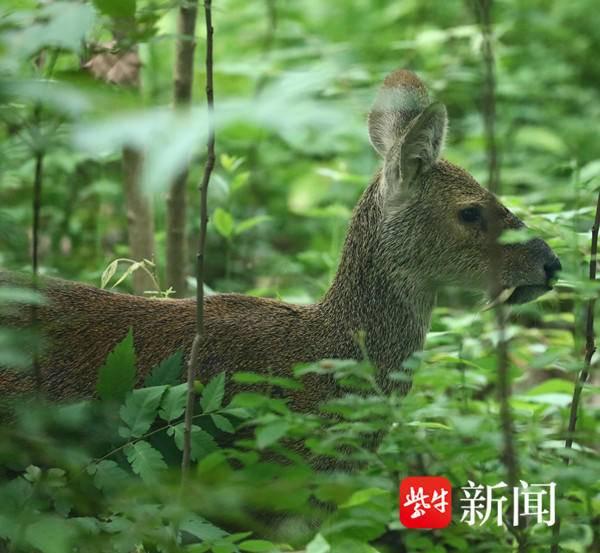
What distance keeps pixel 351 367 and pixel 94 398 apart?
5.02 feet

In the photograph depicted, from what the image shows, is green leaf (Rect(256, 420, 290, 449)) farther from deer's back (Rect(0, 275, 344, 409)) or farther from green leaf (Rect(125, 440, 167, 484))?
deer's back (Rect(0, 275, 344, 409))

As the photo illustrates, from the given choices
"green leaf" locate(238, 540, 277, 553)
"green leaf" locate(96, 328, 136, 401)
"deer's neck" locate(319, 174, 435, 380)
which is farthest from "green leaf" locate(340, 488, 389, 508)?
"deer's neck" locate(319, 174, 435, 380)

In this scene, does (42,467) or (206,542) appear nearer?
(206,542)

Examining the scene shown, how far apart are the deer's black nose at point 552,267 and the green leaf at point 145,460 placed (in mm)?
2138

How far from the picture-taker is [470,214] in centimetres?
450

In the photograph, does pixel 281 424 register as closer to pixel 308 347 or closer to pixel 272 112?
pixel 272 112

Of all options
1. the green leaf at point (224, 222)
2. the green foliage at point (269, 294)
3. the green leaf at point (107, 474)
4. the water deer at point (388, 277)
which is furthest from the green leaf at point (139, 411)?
the green leaf at point (224, 222)

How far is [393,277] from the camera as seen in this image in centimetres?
444

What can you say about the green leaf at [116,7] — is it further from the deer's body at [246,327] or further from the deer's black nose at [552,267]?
the deer's black nose at [552,267]

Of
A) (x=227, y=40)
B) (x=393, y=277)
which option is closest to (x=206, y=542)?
(x=393, y=277)

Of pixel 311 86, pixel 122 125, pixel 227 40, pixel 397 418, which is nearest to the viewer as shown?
pixel 122 125

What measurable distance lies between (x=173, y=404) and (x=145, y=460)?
212mm

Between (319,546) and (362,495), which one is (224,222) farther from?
(319,546)

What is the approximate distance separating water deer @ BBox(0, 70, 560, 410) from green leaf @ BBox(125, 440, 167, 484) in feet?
3.52
